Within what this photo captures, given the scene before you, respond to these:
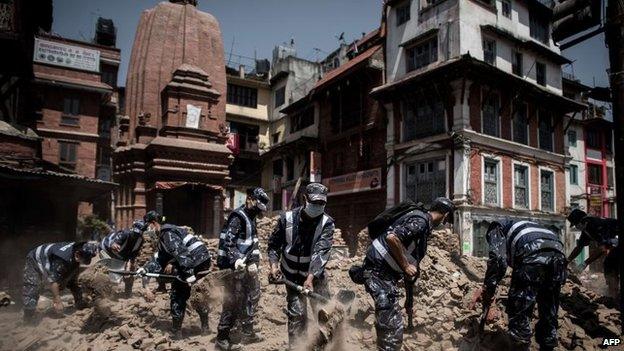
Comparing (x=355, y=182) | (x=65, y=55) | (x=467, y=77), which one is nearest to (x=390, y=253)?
(x=467, y=77)

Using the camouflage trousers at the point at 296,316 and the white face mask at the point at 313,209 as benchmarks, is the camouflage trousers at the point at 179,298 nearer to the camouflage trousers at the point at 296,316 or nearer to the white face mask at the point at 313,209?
the camouflage trousers at the point at 296,316

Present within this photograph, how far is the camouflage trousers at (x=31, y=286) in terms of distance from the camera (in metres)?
7.52

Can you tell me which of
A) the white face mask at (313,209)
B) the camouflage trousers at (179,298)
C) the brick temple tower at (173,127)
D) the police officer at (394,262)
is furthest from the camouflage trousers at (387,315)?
the brick temple tower at (173,127)

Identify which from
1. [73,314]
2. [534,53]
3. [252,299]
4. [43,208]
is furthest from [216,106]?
[534,53]

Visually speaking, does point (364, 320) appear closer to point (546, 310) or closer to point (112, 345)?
point (546, 310)

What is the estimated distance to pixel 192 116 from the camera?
18.3 metres

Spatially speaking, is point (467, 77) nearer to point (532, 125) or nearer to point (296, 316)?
point (532, 125)

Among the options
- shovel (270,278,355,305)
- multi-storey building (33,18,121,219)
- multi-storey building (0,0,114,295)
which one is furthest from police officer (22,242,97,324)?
multi-storey building (33,18,121,219)

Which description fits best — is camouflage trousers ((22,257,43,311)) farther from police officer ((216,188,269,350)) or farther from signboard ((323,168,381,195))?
signboard ((323,168,381,195))

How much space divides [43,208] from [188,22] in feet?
36.1

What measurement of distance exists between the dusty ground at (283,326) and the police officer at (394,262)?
98 cm

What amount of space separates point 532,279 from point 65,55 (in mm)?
32549

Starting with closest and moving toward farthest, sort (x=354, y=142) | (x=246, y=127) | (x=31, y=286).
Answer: (x=31, y=286) → (x=354, y=142) → (x=246, y=127)

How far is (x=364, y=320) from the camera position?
23.6 feet
